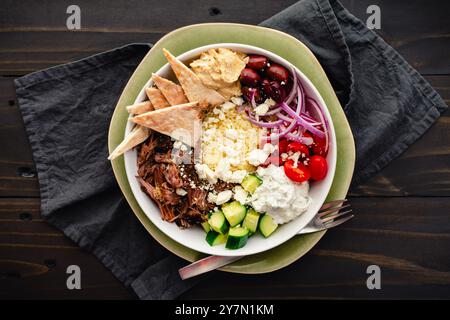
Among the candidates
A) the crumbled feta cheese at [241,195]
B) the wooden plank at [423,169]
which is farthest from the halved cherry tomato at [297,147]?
the wooden plank at [423,169]

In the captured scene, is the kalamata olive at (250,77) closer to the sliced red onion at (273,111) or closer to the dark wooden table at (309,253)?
the sliced red onion at (273,111)

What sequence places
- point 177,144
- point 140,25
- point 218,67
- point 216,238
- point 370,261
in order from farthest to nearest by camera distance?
point 370,261, point 140,25, point 216,238, point 177,144, point 218,67

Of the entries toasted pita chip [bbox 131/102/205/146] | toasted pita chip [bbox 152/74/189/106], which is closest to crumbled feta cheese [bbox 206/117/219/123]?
toasted pita chip [bbox 131/102/205/146]

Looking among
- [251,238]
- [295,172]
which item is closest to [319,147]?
[295,172]

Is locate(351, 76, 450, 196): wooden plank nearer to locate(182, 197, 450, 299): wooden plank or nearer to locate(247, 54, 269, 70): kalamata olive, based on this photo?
locate(182, 197, 450, 299): wooden plank

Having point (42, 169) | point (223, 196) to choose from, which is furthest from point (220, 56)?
point (42, 169)

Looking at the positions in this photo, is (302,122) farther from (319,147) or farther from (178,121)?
(178,121)
